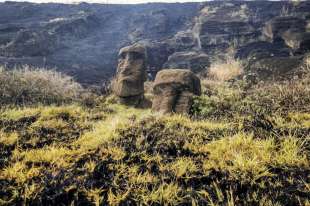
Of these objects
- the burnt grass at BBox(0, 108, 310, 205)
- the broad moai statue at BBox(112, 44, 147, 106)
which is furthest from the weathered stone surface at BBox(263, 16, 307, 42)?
the burnt grass at BBox(0, 108, 310, 205)

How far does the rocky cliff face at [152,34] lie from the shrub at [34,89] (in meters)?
3.11

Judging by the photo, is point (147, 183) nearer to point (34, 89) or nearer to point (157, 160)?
point (157, 160)

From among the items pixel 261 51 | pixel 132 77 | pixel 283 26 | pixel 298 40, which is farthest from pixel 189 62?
pixel 132 77

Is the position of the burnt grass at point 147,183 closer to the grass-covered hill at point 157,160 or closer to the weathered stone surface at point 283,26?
the grass-covered hill at point 157,160

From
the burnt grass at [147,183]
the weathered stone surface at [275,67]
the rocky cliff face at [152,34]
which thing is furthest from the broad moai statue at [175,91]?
the rocky cliff face at [152,34]

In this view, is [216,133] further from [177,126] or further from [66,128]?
[66,128]

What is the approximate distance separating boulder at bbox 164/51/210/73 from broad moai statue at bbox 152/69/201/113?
612cm

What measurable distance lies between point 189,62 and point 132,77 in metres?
6.01

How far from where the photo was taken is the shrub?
8.74 meters

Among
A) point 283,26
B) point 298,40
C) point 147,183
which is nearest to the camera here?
point 147,183

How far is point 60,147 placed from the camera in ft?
14.9

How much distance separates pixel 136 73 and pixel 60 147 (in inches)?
207

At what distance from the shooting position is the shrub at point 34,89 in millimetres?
8742

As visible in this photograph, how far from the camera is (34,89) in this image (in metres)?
9.34
